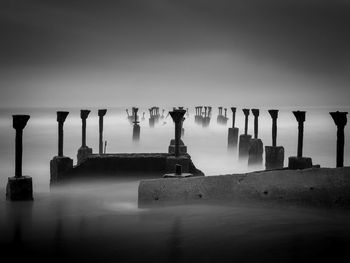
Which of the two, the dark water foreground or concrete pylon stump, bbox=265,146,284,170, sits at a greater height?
concrete pylon stump, bbox=265,146,284,170

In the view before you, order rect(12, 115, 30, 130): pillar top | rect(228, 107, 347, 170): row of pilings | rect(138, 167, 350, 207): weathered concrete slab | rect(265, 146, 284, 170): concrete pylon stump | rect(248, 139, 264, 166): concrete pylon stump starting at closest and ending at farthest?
1. rect(138, 167, 350, 207): weathered concrete slab
2. rect(12, 115, 30, 130): pillar top
3. rect(228, 107, 347, 170): row of pilings
4. rect(265, 146, 284, 170): concrete pylon stump
5. rect(248, 139, 264, 166): concrete pylon stump

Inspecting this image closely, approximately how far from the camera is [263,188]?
7.10 metres

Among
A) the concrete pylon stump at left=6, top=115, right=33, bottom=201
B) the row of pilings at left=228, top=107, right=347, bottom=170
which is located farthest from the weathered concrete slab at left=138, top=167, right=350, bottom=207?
the row of pilings at left=228, top=107, right=347, bottom=170

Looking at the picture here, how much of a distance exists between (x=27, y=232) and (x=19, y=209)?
5.42ft

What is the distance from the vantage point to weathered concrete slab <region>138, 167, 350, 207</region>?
6586 mm

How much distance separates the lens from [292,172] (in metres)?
6.93

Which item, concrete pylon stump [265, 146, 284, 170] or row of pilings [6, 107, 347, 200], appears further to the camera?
concrete pylon stump [265, 146, 284, 170]

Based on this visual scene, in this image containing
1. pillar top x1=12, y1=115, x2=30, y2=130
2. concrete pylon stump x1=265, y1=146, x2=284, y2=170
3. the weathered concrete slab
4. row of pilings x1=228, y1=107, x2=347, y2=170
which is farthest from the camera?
concrete pylon stump x1=265, y1=146, x2=284, y2=170

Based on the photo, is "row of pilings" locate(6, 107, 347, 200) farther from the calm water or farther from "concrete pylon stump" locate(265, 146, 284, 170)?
the calm water

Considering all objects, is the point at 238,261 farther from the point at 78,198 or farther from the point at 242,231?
the point at 78,198

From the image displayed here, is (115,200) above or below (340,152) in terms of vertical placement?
below

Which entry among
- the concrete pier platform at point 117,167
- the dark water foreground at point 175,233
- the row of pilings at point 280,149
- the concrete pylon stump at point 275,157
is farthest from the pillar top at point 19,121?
the concrete pylon stump at point 275,157

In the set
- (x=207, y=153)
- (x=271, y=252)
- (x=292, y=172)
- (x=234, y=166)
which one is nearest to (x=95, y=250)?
(x=271, y=252)

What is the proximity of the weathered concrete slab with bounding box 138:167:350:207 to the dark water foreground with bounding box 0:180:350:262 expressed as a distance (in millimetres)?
190
